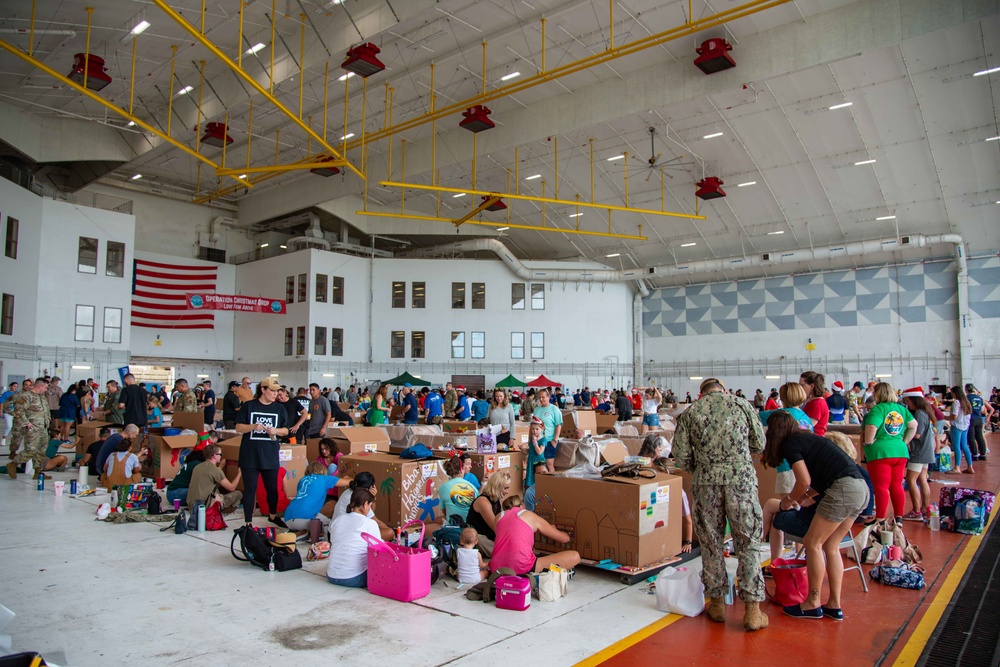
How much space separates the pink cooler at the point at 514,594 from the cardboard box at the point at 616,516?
114cm

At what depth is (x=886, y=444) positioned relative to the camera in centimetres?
661

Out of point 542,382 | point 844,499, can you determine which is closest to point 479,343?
point 542,382

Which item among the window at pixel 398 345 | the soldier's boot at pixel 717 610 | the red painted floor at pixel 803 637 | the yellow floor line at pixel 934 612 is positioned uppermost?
the window at pixel 398 345

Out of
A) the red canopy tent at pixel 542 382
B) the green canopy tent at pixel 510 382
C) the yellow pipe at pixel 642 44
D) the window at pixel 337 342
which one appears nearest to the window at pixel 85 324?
the window at pixel 337 342

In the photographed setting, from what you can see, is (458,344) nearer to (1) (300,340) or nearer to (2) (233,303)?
(1) (300,340)

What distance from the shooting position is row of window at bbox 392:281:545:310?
32.2m

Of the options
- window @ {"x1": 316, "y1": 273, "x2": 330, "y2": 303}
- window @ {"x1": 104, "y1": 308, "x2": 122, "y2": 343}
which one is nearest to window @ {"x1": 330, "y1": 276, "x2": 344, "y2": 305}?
window @ {"x1": 316, "y1": 273, "x2": 330, "y2": 303}

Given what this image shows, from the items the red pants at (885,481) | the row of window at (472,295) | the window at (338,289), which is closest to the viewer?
the red pants at (885,481)

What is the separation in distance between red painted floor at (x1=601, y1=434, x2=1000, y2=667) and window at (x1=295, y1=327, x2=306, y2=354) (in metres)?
27.0

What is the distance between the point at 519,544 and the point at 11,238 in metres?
23.4

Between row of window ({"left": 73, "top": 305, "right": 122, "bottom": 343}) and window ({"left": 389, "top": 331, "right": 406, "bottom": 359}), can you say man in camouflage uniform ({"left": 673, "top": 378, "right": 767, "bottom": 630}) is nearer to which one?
row of window ({"left": 73, "top": 305, "right": 122, "bottom": 343})

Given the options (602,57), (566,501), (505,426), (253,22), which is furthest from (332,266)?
(566,501)

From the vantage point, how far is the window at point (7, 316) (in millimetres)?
20906

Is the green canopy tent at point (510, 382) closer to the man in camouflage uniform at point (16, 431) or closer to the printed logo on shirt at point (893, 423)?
the man in camouflage uniform at point (16, 431)
